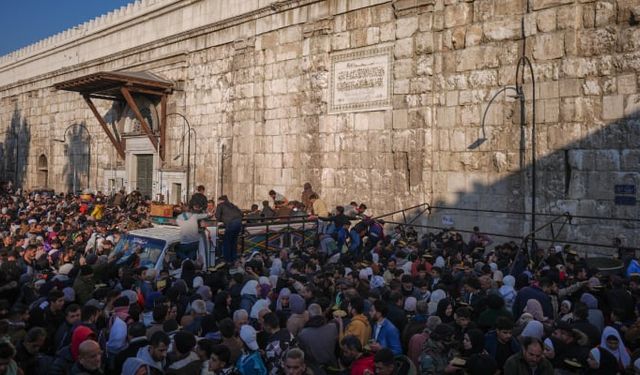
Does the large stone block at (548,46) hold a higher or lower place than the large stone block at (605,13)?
lower

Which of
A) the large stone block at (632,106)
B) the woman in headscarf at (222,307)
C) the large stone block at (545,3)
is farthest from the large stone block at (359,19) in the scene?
the woman in headscarf at (222,307)

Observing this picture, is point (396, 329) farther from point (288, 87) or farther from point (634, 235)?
point (288, 87)

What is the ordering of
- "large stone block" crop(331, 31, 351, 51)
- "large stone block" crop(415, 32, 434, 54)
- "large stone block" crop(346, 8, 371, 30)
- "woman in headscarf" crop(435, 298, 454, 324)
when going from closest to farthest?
"woman in headscarf" crop(435, 298, 454, 324) → "large stone block" crop(415, 32, 434, 54) → "large stone block" crop(346, 8, 371, 30) → "large stone block" crop(331, 31, 351, 51)

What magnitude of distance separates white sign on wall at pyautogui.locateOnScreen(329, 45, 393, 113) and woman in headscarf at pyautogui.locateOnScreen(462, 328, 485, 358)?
9.98 metres

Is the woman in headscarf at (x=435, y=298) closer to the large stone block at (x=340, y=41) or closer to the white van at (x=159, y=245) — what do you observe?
the white van at (x=159, y=245)

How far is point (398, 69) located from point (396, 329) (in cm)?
960

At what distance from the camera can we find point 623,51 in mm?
10172

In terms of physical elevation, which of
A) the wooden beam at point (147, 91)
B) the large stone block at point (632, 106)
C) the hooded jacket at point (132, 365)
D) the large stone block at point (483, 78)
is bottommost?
the hooded jacket at point (132, 365)

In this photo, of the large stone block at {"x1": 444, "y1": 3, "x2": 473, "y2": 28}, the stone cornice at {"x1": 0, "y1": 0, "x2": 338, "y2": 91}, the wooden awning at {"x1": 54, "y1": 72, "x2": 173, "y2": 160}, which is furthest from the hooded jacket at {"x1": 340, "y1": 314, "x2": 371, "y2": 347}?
the wooden awning at {"x1": 54, "y1": 72, "x2": 173, "y2": 160}

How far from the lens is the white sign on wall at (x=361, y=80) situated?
553 inches

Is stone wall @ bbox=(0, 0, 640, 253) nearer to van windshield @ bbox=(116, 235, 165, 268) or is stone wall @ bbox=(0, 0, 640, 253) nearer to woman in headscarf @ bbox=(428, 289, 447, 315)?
woman in headscarf @ bbox=(428, 289, 447, 315)

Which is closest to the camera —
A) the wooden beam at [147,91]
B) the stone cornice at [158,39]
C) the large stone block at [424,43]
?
the large stone block at [424,43]

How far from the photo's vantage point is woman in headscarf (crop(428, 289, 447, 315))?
629 cm

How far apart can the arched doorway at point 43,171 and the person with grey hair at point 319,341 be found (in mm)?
30570
